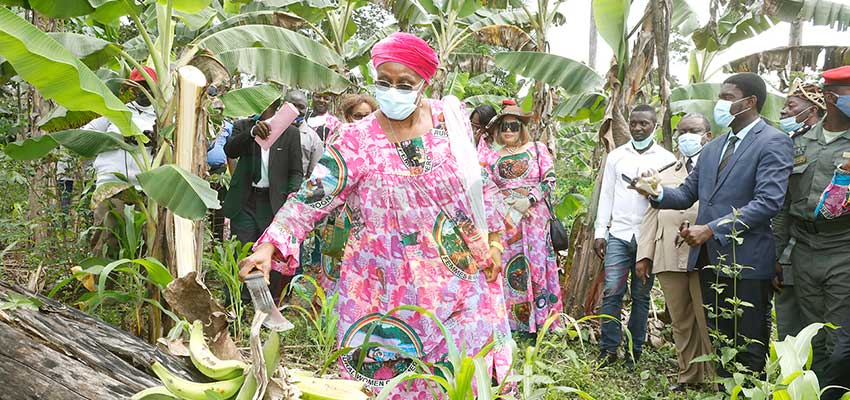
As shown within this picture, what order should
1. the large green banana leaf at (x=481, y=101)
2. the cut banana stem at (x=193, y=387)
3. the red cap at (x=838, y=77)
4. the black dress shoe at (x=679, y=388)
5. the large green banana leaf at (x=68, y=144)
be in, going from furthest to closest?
1. the large green banana leaf at (x=481, y=101)
2. the black dress shoe at (x=679, y=388)
3. the large green banana leaf at (x=68, y=144)
4. the red cap at (x=838, y=77)
5. the cut banana stem at (x=193, y=387)

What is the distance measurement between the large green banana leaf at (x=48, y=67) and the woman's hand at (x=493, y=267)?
1.91m

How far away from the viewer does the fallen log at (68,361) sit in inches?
82.4

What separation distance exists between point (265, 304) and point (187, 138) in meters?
2.14

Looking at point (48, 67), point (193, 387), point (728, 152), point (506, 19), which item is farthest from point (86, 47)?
point (506, 19)

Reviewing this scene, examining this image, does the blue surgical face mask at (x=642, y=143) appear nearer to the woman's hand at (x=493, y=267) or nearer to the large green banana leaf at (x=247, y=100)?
the woman's hand at (x=493, y=267)

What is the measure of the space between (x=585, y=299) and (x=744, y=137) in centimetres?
253

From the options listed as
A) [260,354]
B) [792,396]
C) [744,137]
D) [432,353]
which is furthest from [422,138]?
[744,137]

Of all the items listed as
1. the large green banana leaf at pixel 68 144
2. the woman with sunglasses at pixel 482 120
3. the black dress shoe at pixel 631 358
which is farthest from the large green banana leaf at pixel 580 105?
the large green banana leaf at pixel 68 144

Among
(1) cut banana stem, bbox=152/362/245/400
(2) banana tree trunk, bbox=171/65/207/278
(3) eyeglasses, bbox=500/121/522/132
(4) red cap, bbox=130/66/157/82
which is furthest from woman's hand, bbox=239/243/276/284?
(3) eyeglasses, bbox=500/121/522/132

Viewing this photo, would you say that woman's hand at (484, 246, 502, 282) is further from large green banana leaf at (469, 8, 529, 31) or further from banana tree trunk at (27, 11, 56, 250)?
large green banana leaf at (469, 8, 529, 31)

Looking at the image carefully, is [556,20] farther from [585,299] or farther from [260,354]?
[260,354]

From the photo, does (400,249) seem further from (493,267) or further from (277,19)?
(277,19)

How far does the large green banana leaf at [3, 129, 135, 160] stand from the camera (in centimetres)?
400

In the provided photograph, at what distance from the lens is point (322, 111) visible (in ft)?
24.2
